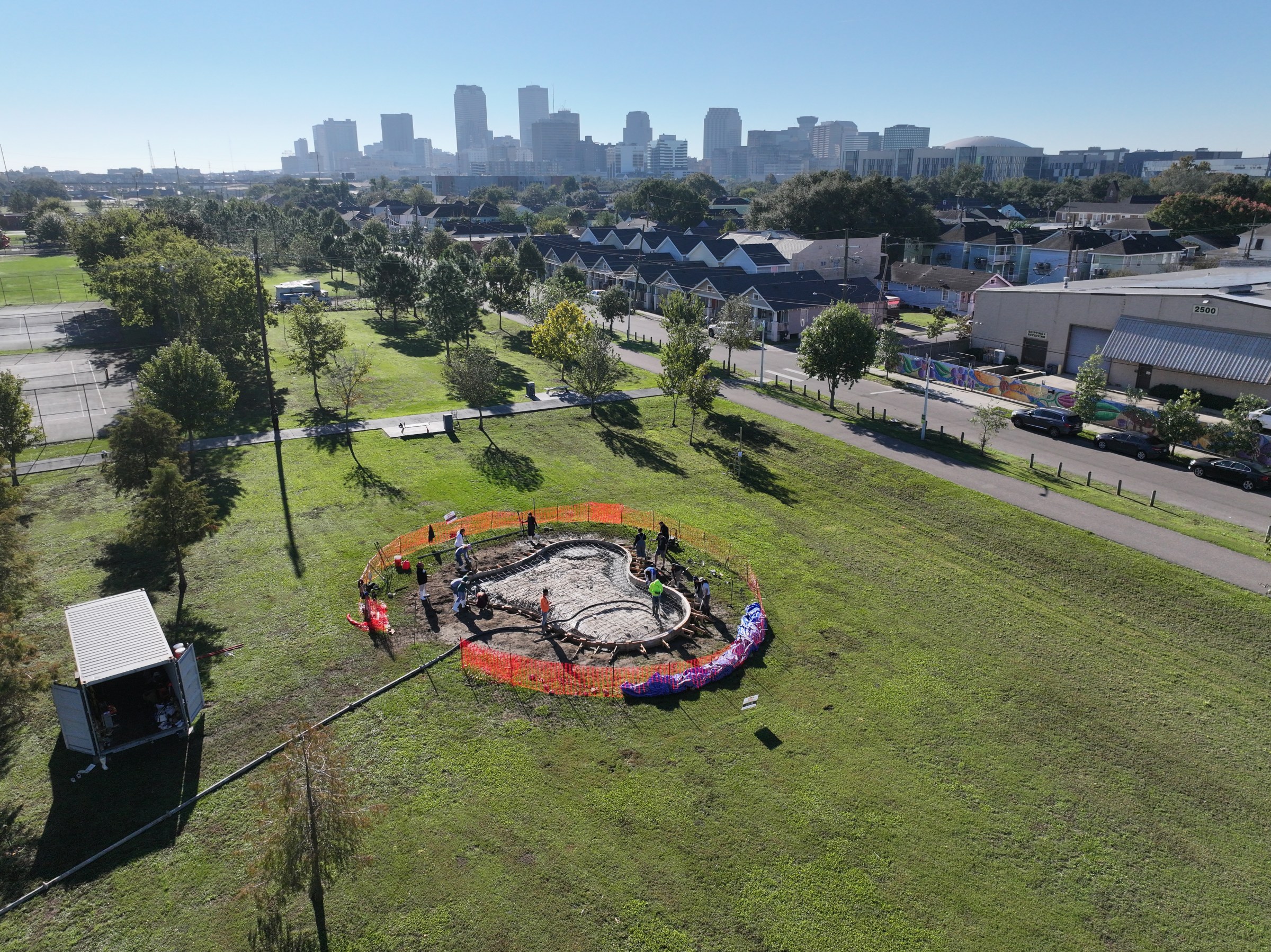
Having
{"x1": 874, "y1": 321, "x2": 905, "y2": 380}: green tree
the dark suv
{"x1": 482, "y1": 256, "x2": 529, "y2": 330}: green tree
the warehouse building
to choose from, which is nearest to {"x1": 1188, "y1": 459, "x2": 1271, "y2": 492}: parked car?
the dark suv

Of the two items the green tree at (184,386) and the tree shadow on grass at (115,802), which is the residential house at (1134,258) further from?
the tree shadow on grass at (115,802)

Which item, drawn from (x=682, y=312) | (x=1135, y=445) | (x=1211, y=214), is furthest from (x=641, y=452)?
(x=1211, y=214)

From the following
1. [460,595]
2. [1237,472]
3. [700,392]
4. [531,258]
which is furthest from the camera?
[531,258]

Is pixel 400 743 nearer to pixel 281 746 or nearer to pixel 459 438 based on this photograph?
pixel 281 746

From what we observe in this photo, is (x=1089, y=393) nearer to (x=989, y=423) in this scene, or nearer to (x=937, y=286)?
(x=989, y=423)

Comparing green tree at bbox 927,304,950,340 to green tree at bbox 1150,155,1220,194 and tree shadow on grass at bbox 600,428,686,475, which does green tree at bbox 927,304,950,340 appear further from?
green tree at bbox 1150,155,1220,194

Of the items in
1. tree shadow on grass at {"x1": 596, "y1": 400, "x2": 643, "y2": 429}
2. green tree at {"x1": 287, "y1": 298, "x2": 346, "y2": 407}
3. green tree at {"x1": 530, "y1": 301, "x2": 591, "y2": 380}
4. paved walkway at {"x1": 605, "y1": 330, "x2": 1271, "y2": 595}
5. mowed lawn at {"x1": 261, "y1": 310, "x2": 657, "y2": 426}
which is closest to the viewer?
paved walkway at {"x1": 605, "y1": 330, "x2": 1271, "y2": 595}

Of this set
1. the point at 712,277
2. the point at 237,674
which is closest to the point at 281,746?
the point at 237,674

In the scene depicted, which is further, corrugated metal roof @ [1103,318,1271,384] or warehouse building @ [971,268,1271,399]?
warehouse building @ [971,268,1271,399]
